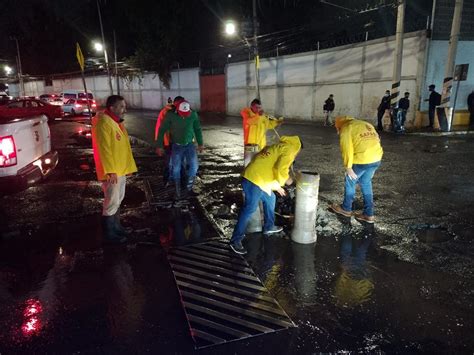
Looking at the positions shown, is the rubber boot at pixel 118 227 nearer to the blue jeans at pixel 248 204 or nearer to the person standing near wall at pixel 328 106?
the blue jeans at pixel 248 204

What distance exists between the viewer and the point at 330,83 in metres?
19.5

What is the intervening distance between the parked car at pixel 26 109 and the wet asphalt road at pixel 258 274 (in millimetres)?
10280

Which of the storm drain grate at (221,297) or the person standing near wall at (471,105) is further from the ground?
the person standing near wall at (471,105)

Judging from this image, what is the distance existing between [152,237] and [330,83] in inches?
656

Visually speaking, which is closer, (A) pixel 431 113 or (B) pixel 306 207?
(B) pixel 306 207

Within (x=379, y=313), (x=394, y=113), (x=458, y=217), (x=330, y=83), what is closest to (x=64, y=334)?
(x=379, y=313)

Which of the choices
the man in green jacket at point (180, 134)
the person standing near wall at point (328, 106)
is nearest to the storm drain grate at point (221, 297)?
the man in green jacket at point (180, 134)

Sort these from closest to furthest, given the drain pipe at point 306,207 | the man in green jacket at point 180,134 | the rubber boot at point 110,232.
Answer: the drain pipe at point 306,207 → the rubber boot at point 110,232 → the man in green jacket at point 180,134

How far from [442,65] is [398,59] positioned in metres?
2.39

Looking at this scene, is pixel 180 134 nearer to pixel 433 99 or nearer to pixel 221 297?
pixel 221 297

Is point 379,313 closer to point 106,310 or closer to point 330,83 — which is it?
point 106,310

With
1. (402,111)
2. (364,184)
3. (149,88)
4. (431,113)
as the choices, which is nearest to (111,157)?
(364,184)

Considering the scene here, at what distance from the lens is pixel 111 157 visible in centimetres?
436

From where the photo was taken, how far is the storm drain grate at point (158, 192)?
257 inches
